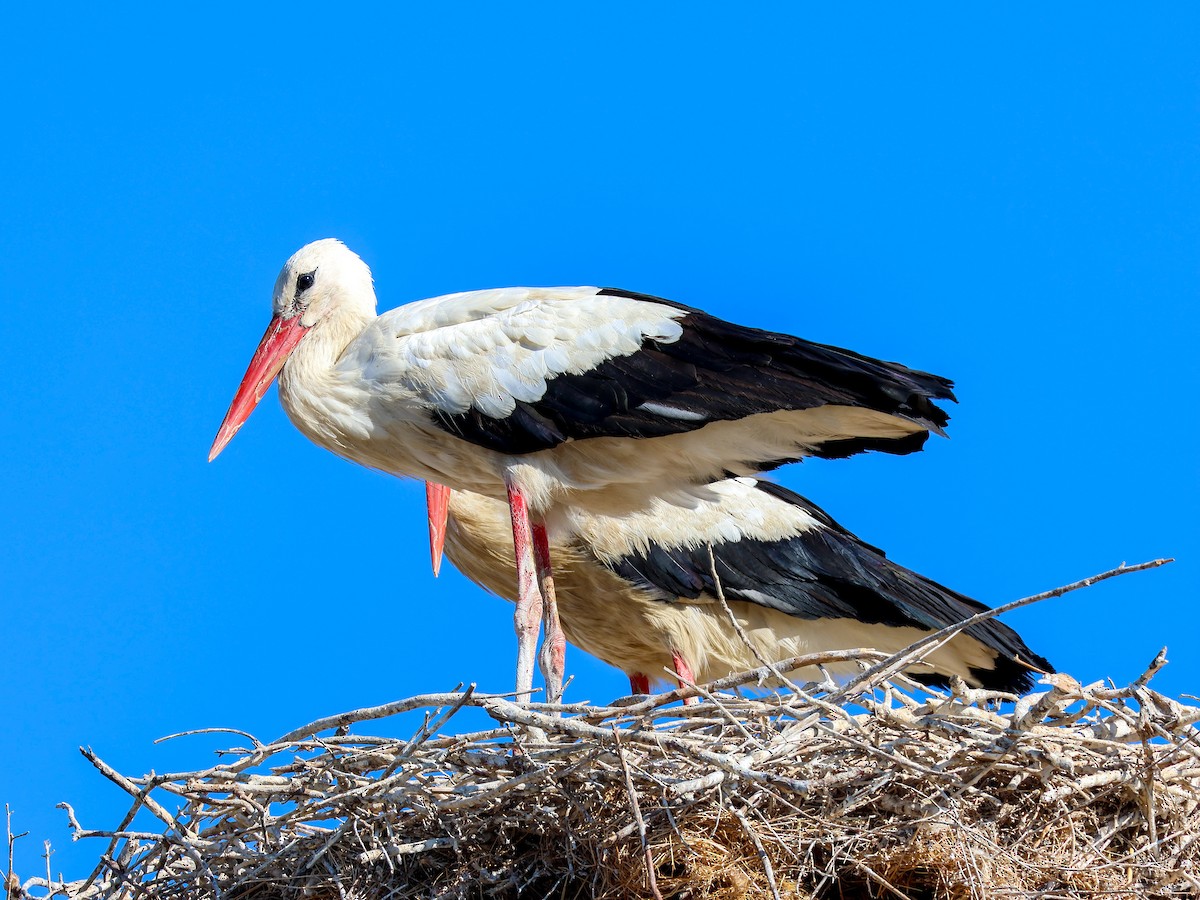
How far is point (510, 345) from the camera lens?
5.82 m

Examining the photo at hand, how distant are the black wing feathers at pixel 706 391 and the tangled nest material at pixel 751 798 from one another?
1.20m

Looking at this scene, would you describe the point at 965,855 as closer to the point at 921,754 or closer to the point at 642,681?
the point at 921,754

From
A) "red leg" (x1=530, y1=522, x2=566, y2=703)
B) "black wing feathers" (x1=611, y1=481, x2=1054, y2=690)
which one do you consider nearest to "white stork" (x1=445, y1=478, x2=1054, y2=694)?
"black wing feathers" (x1=611, y1=481, x2=1054, y2=690)

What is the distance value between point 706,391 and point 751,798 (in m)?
1.74

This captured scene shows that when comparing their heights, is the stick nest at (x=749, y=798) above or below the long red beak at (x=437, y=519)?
below

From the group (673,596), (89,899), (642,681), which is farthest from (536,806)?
(642,681)

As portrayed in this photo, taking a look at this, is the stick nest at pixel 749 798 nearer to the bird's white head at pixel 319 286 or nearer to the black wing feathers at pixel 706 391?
the black wing feathers at pixel 706 391

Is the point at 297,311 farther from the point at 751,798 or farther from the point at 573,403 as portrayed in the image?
the point at 751,798

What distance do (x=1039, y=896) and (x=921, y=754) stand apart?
467mm

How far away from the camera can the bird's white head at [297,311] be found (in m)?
6.47

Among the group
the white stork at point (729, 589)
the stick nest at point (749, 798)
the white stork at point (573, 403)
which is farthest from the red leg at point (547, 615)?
the stick nest at point (749, 798)

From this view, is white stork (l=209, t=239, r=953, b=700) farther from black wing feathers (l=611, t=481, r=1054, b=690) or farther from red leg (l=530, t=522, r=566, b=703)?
black wing feathers (l=611, t=481, r=1054, b=690)

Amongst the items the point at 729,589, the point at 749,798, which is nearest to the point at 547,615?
the point at 729,589

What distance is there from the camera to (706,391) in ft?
18.4
